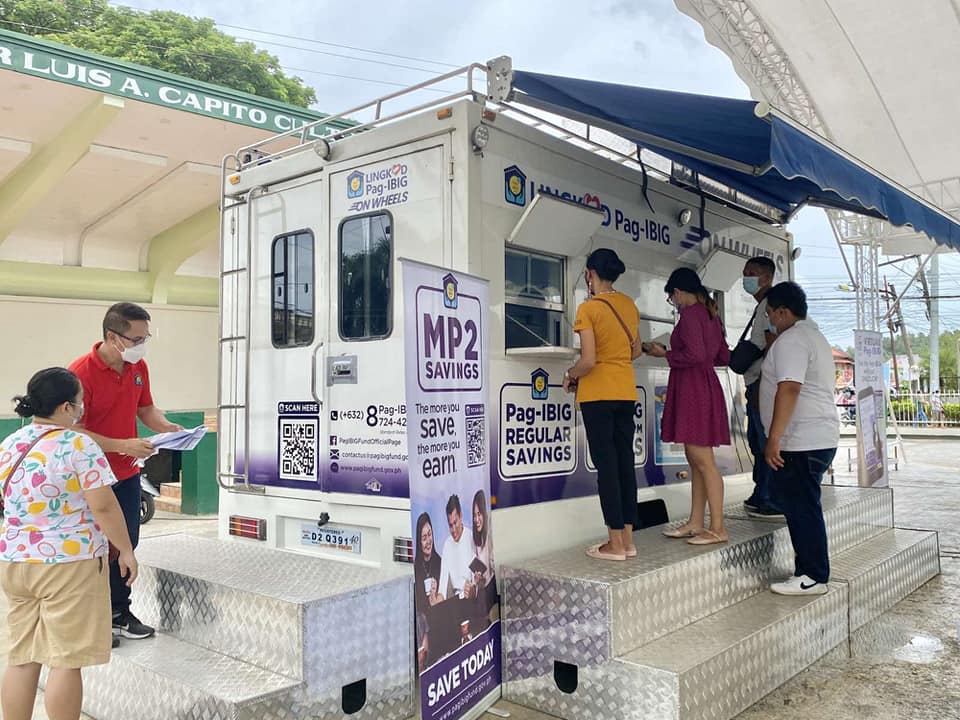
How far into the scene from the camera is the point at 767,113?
12.0ft

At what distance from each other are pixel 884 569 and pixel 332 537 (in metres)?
3.38

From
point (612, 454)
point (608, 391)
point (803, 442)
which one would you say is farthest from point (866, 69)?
point (612, 454)

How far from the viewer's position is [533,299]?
389cm

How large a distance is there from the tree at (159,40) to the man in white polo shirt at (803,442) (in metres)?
28.5

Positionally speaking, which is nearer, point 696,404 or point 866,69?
point 696,404

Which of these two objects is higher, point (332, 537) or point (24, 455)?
point (24, 455)

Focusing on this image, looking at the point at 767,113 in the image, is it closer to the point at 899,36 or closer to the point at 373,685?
the point at 373,685

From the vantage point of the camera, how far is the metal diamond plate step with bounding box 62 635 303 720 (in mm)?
2691

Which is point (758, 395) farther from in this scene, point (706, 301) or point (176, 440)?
point (176, 440)

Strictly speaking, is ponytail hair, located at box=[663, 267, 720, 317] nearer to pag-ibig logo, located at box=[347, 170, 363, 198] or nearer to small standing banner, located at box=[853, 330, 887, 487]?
pag-ibig logo, located at box=[347, 170, 363, 198]

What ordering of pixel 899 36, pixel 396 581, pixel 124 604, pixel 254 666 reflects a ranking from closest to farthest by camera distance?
pixel 254 666 → pixel 396 581 → pixel 124 604 → pixel 899 36

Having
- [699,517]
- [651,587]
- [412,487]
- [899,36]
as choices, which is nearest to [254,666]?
[412,487]

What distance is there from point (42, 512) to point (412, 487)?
4.21ft

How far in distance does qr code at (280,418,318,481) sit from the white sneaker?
2.47m
